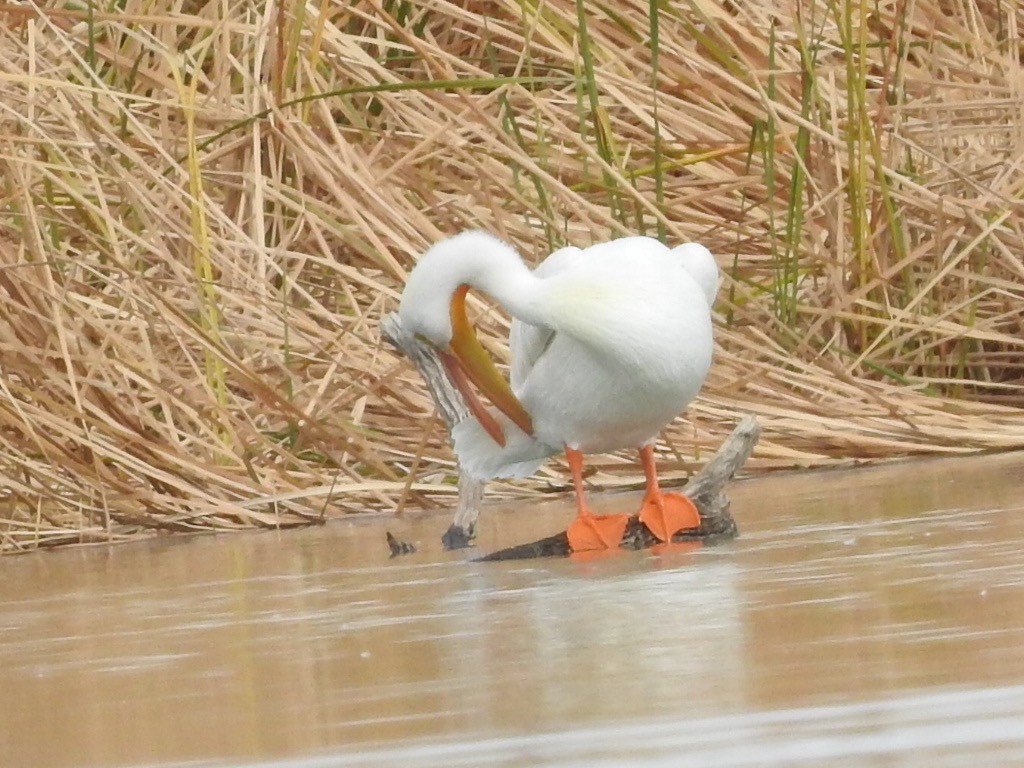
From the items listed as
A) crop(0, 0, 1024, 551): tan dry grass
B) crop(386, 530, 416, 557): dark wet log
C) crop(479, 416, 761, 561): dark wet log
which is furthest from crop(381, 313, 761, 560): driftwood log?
crop(0, 0, 1024, 551): tan dry grass

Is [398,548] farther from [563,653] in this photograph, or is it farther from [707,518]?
[563,653]

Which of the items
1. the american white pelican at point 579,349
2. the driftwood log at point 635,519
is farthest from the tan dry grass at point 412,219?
the american white pelican at point 579,349

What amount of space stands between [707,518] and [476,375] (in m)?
0.65

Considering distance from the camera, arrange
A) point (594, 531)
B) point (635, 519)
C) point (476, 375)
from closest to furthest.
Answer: point (594, 531), point (635, 519), point (476, 375)

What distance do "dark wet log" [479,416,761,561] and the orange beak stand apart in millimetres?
364

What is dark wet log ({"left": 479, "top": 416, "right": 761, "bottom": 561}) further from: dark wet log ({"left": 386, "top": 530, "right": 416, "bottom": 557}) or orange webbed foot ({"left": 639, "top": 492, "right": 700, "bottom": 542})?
dark wet log ({"left": 386, "top": 530, "right": 416, "bottom": 557})

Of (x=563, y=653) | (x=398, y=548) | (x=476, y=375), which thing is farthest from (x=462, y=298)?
(x=563, y=653)

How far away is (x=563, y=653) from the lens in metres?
3.45

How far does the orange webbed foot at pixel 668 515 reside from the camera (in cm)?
529

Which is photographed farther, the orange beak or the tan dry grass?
the tan dry grass

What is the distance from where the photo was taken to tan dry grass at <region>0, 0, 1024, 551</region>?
23.3 feet

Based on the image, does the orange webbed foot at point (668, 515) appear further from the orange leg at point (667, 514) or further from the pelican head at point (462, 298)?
the pelican head at point (462, 298)

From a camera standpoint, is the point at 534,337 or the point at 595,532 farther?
the point at 534,337

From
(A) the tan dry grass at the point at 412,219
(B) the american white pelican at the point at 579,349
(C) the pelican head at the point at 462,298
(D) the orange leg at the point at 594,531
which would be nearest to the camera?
(B) the american white pelican at the point at 579,349
